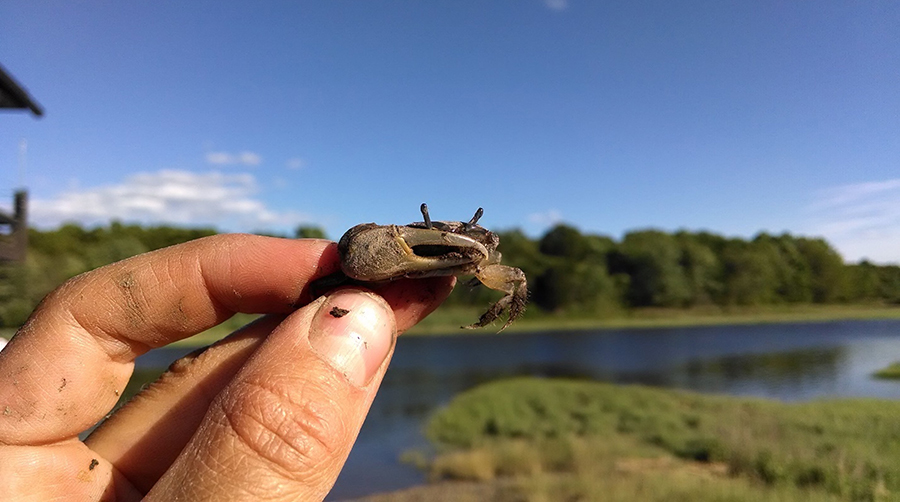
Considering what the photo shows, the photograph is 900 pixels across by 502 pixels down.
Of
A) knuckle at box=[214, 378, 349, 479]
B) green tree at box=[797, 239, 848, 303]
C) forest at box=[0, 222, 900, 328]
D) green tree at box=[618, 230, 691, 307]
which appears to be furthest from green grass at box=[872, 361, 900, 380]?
green tree at box=[797, 239, 848, 303]

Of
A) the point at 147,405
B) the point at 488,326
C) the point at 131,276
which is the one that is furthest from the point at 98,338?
the point at 488,326

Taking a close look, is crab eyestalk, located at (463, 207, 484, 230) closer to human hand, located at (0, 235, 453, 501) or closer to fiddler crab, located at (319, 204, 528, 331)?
fiddler crab, located at (319, 204, 528, 331)

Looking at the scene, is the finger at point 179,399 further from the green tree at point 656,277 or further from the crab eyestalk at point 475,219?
the green tree at point 656,277

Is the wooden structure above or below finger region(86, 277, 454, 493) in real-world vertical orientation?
above

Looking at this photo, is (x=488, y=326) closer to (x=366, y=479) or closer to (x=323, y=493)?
(x=323, y=493)

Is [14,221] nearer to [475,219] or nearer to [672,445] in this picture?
[475,219]
